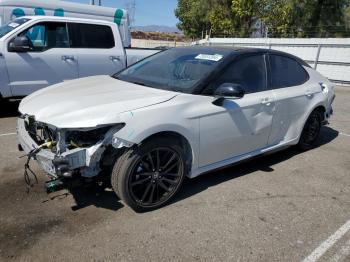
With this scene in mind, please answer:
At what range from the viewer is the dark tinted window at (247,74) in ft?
12.9

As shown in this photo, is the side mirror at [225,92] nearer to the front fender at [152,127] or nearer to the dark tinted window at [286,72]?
the front fender at [152,127]

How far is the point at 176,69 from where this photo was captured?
4.15 m

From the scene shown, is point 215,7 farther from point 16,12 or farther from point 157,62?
point 157,62

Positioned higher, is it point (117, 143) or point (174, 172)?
point (117, 143)

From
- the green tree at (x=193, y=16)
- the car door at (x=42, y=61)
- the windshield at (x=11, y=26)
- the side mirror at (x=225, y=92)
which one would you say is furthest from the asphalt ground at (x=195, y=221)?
the green tree at (x=193, y=16)

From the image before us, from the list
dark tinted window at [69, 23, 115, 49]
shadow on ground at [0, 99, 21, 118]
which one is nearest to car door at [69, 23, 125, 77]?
dark tinted window at [69, 23, 115, 49]

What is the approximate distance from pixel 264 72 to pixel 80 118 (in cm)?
246

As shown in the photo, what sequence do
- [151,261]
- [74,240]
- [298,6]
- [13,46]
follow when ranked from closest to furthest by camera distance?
[151,261] → [74,240] → [13,46] → [298,6]

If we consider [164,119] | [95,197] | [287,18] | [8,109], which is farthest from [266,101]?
[287,18]

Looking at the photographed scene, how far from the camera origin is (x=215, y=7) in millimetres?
33281

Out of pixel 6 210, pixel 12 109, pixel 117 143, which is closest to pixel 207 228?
pixel 117 143

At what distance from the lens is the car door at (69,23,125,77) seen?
23.9 ft

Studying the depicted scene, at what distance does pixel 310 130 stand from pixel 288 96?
1.11 m

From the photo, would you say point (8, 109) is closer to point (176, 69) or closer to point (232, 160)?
point (176, 69)
